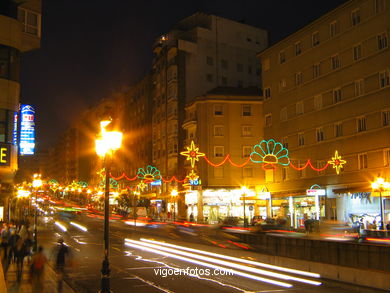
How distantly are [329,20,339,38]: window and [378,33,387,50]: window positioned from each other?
5.57 meters

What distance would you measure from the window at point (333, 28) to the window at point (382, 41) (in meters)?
5.57

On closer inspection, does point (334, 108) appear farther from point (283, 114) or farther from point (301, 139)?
point (283, 114)

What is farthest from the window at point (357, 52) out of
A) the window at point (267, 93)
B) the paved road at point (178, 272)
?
the paved road at point (178, 272)

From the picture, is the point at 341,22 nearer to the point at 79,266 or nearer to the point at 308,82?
the point at 308,82

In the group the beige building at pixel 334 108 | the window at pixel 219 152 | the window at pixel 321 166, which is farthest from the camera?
the window at pixel 219 152

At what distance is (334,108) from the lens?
4447 centimetres

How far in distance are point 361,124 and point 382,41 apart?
698 cm

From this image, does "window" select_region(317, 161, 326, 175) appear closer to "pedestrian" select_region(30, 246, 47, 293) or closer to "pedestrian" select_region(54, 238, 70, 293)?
"pedestrian" select_region(54, 238, 70, 293)

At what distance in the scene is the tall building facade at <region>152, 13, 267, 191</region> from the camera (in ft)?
247

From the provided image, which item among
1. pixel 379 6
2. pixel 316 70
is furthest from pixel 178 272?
pixel 316 70

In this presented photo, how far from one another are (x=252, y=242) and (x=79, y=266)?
378 inches

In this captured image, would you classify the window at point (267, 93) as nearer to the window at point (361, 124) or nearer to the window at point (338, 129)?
the window at point (338, 129)

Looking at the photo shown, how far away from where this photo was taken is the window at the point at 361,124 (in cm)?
4099

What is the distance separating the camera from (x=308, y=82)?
48062 millimetres
